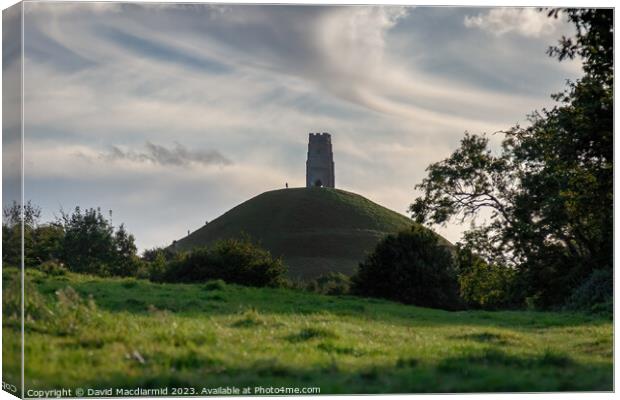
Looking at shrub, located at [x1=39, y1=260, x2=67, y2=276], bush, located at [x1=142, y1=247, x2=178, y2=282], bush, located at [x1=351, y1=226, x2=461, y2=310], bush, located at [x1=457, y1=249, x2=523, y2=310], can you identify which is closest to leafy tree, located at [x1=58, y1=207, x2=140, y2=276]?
bush, located at [x1=142, y1=247, x2=178, y2=282]

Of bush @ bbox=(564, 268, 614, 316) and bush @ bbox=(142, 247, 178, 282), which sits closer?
bush @ bbox=(142, 247, 178, 282)

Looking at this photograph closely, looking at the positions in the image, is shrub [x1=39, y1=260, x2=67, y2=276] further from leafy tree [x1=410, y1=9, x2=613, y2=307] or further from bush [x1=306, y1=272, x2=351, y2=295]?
bush [x1=306, y1=272, x2=351, y2=295]

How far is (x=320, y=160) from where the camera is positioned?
18.4 meters

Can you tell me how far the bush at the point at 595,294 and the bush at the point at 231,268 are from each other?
10049mm

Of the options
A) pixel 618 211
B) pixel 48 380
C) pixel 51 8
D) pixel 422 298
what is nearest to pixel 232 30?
pixel 51 8

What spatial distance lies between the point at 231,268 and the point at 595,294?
12.0 m

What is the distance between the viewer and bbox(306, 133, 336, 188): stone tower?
17.4 meters

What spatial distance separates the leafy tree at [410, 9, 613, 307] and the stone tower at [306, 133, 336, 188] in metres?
2.95

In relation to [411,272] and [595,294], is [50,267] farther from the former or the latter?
[595,294]

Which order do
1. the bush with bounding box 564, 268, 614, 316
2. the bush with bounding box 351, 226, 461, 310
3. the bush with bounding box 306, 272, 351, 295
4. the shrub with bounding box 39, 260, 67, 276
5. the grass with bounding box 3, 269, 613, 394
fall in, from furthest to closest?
the bush with bounding box 306, 272, 351, 295, the bush with bounding box 351, 226, 461, 310, the bush with bounding box 564, 268, 614, 316, the shrub with bounding box 39, 260, 67, 276, the grass with bounding box 3, 269, 613, 394

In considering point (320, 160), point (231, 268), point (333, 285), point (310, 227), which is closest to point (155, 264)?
point (231, 268)

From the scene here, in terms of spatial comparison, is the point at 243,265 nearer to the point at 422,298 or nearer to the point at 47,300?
the point at 422,298

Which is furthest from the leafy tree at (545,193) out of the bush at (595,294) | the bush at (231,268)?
the bush at (231,268)

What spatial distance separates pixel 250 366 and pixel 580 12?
9320mm
